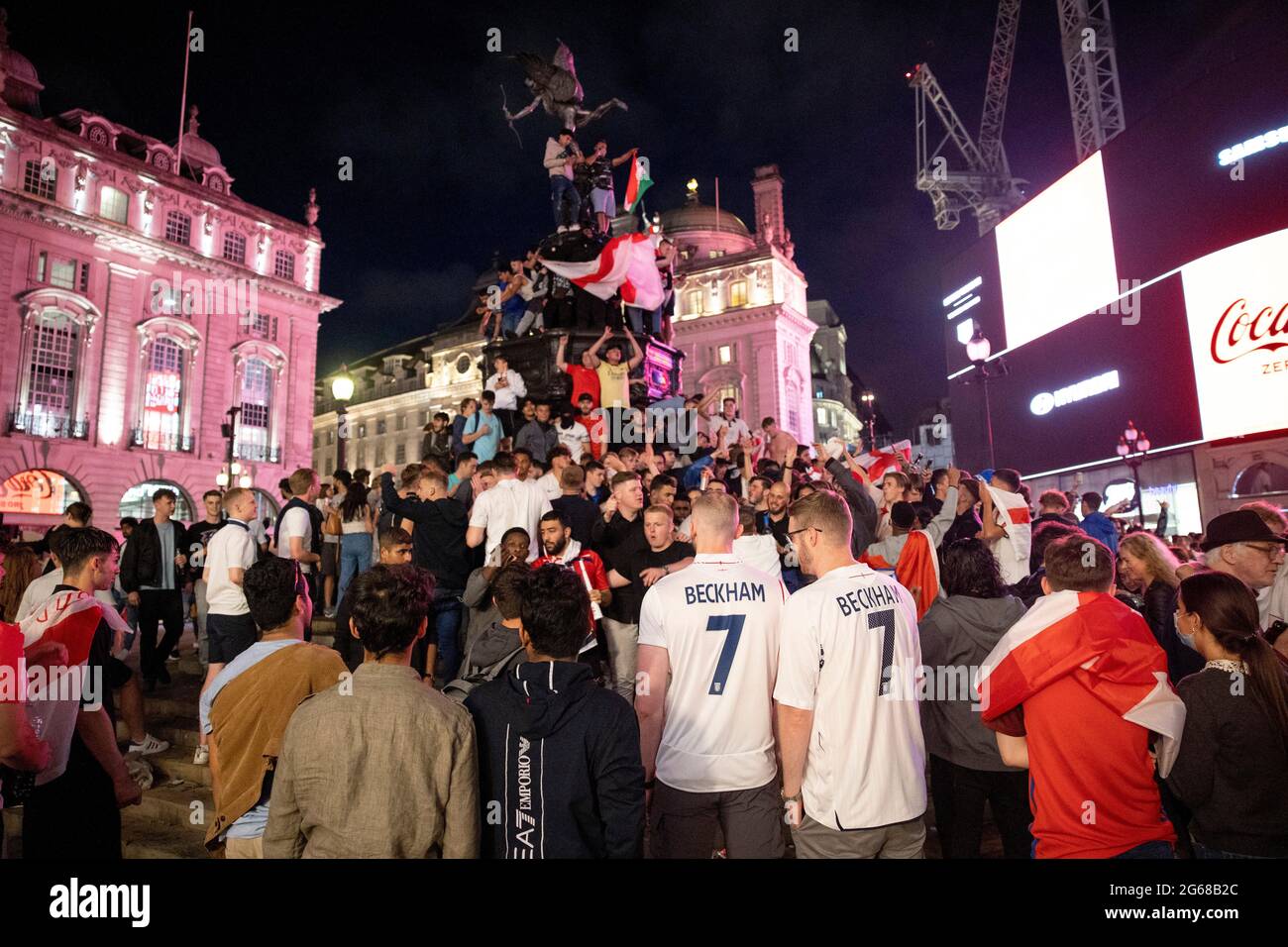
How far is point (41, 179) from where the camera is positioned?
35.2m

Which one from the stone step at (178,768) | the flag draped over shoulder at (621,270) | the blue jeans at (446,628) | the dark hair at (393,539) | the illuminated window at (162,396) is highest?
the illuminated window at (162,396)

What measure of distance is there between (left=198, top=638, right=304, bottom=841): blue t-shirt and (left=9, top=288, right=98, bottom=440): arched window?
40580 mm

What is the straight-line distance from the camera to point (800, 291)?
64.1m

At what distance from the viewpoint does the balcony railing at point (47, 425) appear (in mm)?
33250

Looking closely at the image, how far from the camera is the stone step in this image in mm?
6414

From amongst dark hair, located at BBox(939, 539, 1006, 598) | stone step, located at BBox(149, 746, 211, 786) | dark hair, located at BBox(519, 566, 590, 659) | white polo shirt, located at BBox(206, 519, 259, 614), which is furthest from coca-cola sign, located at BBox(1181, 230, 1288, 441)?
stone step, located at BBox(149, 746, 211, 786)

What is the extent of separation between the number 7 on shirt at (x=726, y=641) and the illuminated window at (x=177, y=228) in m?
47.3

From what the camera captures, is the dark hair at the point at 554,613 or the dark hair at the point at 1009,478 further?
the dark hair at the point at 1009,478

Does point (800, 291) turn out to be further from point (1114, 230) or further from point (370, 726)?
point (370, 726)

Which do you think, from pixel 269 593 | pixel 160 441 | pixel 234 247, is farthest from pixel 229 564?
pixel 234 247

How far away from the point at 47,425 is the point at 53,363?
3.24 metres

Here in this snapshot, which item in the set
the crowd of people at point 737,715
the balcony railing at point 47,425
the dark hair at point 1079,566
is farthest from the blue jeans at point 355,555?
the balcony railing at point 47,425

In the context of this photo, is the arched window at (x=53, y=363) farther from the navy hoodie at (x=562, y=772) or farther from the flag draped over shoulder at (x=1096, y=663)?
the flag draped over shoulder at (x=1096, y=663)
